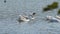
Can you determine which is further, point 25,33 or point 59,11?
point 25,33

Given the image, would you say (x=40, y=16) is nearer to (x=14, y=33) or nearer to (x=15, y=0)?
(x=14, y=33)

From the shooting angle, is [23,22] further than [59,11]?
Yes

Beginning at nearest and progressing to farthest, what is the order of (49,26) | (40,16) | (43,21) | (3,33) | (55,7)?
(55,7) < (3,33) < (49,26) < (43,21) < (40,16)

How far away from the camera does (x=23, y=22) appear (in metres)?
12.6

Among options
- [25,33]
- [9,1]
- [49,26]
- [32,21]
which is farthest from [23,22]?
[9,1]

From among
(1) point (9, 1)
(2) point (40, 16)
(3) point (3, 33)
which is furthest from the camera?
(1) point (9, 1)

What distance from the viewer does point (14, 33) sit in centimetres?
912

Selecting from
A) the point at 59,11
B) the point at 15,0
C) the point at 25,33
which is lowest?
the point at 15,0

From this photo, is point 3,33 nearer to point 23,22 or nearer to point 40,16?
point 23,22

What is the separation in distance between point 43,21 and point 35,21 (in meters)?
0.59

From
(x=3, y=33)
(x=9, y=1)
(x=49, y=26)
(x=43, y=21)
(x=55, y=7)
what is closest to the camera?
(x=55, y=7)

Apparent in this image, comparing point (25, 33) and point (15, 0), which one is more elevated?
point (25, 33)

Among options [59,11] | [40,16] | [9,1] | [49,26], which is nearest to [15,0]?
[9,1]

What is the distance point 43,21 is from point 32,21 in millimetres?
732
